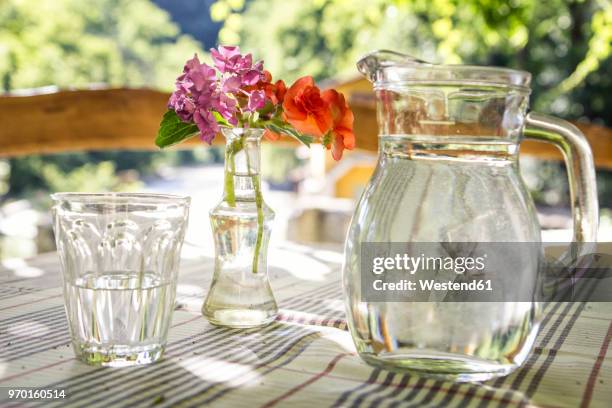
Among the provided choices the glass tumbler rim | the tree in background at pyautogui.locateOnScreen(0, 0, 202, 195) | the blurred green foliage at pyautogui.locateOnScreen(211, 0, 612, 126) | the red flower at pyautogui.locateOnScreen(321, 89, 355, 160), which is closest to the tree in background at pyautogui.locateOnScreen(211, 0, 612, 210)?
the blurred green foliage at pyautogui.locateOnScreen(211, 0, 612, 126)

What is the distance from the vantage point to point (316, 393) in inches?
17.1

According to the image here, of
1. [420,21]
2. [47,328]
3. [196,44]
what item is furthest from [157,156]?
[47,328]

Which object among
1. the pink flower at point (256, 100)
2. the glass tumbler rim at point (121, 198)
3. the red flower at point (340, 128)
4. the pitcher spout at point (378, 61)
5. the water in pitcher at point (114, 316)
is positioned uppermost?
the pitcher spout at point (378, 61)

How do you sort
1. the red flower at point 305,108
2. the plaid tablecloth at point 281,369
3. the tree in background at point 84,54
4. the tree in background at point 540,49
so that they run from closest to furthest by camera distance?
the plaid tablecloth at point 281,369, the red flower at point 305,108, the tree in background at point 540,49, the tree in background at point 84,54

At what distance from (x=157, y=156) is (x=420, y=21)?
38.5 feet

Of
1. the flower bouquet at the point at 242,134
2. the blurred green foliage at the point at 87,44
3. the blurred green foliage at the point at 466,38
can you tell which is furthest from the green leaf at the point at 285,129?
the blurred green foliage at the point at 87,44

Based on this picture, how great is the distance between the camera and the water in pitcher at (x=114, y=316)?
0.47 m

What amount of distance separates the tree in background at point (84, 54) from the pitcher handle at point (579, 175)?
11360 mm

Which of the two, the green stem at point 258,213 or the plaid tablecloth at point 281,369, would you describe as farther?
the green stem at point 258,213

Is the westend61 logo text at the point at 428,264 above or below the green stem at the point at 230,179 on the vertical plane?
below

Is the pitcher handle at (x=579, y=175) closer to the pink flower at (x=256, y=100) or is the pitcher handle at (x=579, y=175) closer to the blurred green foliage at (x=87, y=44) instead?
the pink flower at (x=256, y=100)

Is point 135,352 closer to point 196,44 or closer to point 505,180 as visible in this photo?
point 505,180

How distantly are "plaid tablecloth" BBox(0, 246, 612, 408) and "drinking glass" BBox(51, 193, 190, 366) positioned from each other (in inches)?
0.7

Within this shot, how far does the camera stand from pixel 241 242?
0.61m
